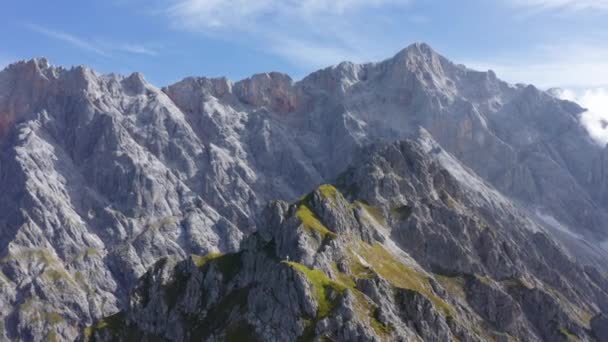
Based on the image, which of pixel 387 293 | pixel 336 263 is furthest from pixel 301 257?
pixel 387 293

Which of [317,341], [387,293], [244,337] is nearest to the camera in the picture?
[317,341]

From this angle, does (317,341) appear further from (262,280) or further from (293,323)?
(262,280)

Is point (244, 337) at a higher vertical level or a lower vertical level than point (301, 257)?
lower

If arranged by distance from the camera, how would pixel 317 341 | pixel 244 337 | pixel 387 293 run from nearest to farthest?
pixel 317 341 < pixel 244 337 < pixel 387 293

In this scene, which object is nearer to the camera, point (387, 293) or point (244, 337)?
point (244, 337)

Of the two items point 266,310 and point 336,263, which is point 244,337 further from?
point 336,263

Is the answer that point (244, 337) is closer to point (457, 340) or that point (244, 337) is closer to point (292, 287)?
point (292, 287)

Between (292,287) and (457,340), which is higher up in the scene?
(292,287)

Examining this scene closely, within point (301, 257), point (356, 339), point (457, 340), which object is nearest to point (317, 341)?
point (356, 339)

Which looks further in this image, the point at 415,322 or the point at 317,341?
the point at 415,322
